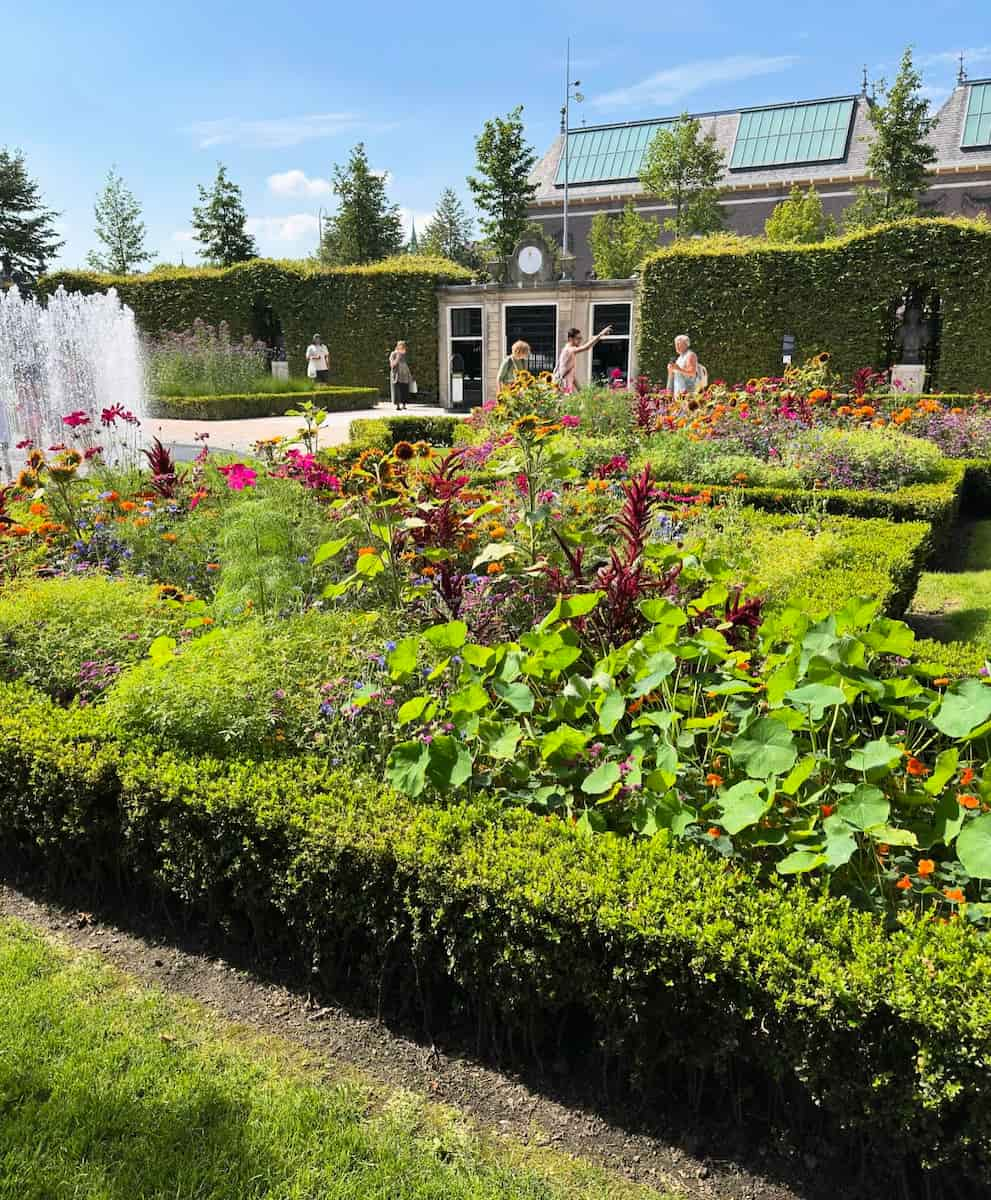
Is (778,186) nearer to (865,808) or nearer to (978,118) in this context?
→ (978,118)

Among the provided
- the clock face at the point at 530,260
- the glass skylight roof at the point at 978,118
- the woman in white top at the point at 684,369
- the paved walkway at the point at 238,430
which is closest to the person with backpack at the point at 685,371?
the woman in white top at the point at 684,369

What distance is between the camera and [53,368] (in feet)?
43.2

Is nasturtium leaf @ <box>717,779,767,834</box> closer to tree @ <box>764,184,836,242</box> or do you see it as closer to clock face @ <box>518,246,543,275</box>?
clock face @ <box>518,246,543,275</box>

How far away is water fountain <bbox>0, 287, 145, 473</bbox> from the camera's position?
12.0 m

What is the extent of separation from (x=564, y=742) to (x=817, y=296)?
57.8 feet

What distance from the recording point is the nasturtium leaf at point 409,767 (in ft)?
7.70

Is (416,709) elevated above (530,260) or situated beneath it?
situated beneath

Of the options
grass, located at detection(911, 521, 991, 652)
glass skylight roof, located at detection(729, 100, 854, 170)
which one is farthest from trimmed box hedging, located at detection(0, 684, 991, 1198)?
glass skylight roof, located at detection(729, 100, 854, 170)

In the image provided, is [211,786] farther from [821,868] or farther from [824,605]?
[824,605]

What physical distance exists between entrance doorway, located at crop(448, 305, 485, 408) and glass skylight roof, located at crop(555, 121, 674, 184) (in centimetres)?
3084

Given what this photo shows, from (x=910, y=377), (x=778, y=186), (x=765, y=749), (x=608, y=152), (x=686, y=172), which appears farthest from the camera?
(x=608, y=152)

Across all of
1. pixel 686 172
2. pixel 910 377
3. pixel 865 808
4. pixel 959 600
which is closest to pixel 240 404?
pixel 910 377

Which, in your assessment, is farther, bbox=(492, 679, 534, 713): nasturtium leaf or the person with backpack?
the person with backpack

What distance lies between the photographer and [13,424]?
39.1ft
